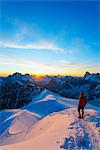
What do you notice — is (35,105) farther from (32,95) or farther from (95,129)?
(32,95)

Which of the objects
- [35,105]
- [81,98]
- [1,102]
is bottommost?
[1,102]

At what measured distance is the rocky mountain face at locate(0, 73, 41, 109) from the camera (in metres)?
162

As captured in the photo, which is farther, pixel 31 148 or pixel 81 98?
pixel 81 98

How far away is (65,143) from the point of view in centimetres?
1292

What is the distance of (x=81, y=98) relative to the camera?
21.4 meters

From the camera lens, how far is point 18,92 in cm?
17825

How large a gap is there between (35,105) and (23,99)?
8728cm

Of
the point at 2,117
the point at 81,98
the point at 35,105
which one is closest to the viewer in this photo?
the point at 81,98

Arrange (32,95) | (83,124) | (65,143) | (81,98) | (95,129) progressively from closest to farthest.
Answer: (65,143)
(95,129)
(83,124)
(81,98)
(32,95)

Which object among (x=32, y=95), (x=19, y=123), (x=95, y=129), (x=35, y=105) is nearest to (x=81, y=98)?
(x=95, y=129)

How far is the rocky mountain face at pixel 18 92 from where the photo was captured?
162 metres

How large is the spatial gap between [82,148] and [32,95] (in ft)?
485

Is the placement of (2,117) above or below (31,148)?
below

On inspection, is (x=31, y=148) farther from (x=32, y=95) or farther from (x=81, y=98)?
(x=32, y=95)
